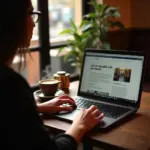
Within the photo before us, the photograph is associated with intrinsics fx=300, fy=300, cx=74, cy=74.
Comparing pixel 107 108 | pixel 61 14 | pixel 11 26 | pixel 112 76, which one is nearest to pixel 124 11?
pixel 61 14

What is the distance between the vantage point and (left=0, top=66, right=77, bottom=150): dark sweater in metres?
0.89

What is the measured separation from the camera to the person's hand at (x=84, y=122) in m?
1.17

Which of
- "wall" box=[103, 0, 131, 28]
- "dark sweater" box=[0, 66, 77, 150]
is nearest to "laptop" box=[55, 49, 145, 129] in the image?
"dark sweater" box=[0, 66, 77, 150]

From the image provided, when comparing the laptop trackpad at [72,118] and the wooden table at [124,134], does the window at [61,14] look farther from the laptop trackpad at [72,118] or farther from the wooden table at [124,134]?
the wooden table at [124,134]

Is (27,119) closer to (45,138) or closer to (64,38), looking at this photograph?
(45,138)

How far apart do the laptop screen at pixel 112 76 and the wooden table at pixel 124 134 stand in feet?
0.48

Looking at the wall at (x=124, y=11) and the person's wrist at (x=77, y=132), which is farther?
the wall at (x=124, y=11)

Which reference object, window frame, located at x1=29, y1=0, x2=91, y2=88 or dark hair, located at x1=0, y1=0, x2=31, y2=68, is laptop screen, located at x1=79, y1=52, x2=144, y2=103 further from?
window frame, located at x1=29, y1=0, x2=91, y2=88

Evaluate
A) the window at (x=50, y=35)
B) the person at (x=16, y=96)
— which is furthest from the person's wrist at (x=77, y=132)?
the window at (x=50, y=35)

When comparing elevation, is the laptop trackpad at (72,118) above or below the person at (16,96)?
below

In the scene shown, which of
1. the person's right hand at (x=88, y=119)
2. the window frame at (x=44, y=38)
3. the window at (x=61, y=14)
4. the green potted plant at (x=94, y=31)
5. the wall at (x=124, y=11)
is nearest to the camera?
the person's right hand at (x=88, y=119)

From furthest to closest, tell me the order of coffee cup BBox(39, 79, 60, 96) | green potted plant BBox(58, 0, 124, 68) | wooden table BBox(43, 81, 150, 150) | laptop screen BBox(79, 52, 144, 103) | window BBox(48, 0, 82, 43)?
window BBox(48, 0, 82, 43) → green potted plant BBox(58, 0, 124, 68) → coffee cup BBox(39, 79, 60, 96) → laptop screen BBox(79, 52, 144, 103) → wooden table BBox(43, 81, 150, 150)

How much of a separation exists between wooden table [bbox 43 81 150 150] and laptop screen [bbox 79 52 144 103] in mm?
145

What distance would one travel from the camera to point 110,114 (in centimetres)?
141
